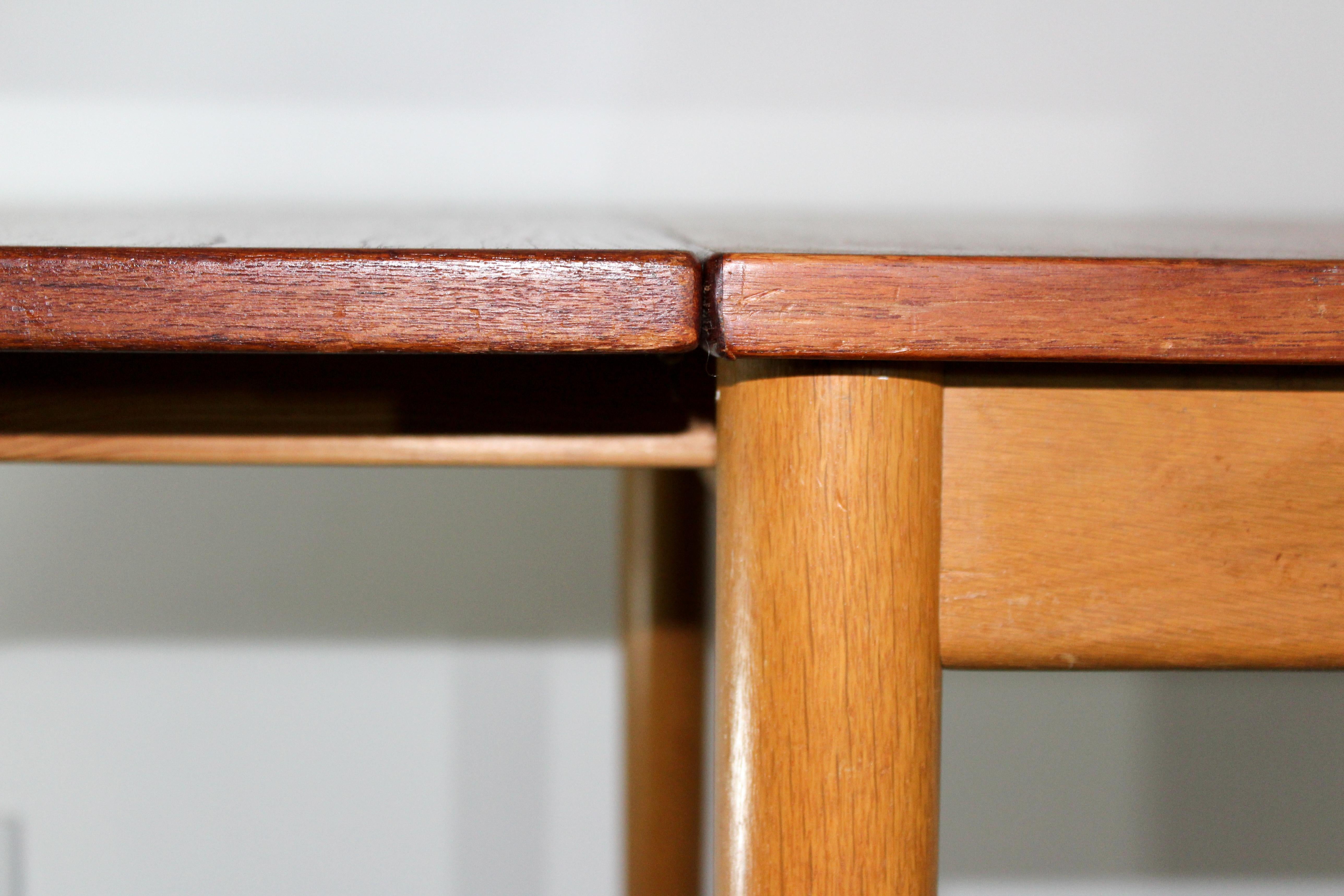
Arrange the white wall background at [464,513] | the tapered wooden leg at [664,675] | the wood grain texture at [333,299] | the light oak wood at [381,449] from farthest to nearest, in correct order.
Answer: the white wall background at [464,513]
the tapered wooden leg at [664,675]
the light oak wood at [381,449]
the wood grain texture at [333,299]

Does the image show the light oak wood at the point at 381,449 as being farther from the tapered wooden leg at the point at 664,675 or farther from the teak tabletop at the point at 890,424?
the tapered wooden leg at the point at 664,675

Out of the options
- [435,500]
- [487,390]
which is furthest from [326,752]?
[487,390]

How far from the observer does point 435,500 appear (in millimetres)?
794

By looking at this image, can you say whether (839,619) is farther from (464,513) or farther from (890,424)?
(464,513)

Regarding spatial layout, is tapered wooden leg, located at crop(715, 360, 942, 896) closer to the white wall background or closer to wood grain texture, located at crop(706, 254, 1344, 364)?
wood grain texture, located at crop(706, 254, 1344, 364)

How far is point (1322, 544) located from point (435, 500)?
0.65 meters

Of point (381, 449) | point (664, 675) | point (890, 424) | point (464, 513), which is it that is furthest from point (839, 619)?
point (464, 513)

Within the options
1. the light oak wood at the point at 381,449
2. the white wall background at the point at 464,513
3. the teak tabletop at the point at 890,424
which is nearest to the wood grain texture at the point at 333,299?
the teak tabletop at the point at 890,424

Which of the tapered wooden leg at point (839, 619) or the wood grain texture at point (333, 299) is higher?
the wood grain texture at point (333, 299)

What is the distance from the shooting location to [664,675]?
646mm

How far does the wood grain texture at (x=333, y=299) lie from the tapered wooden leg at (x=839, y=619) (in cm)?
4

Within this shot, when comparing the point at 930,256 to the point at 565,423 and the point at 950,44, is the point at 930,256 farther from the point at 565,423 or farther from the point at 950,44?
the point at 950,44

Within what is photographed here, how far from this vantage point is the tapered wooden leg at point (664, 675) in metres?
0.63

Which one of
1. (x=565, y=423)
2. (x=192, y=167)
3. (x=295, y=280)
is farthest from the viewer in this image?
(x=192, y=167)
